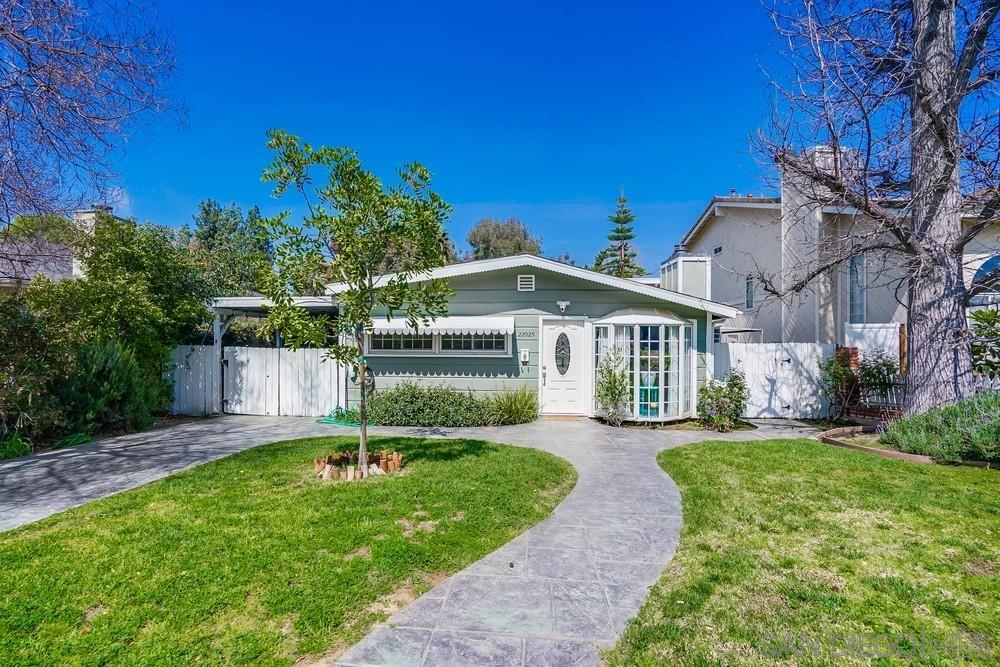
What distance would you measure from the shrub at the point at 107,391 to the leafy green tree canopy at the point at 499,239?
28811 millimetres

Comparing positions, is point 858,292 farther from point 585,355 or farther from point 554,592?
point 554,592

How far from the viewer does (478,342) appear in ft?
37.5

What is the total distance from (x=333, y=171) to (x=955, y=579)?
23.6 ft

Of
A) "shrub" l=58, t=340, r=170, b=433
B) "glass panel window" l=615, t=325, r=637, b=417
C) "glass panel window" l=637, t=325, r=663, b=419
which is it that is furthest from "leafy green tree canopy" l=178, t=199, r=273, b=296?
"glass panel window" l=637, t=325, r=663, b=419

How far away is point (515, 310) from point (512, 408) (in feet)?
7.85

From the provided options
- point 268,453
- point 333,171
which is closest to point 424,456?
point 268,453

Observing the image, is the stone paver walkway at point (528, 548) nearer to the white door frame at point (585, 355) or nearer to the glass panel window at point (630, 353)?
the glass panel window at point (630, 353)

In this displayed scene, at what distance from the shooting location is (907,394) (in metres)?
8.91

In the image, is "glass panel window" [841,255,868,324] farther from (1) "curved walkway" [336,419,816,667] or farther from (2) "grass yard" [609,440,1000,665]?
(1) "curved walkway" [336,419,816,667]

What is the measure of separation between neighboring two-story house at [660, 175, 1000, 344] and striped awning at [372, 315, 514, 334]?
5.32m

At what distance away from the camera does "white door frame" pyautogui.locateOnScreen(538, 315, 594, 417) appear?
37.4 feet

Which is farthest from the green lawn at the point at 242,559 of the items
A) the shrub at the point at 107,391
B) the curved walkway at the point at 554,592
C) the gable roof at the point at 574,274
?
the gable roof at the point at 574,274

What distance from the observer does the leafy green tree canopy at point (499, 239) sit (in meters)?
37.4

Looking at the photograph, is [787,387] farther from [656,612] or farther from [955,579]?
[656,612]
